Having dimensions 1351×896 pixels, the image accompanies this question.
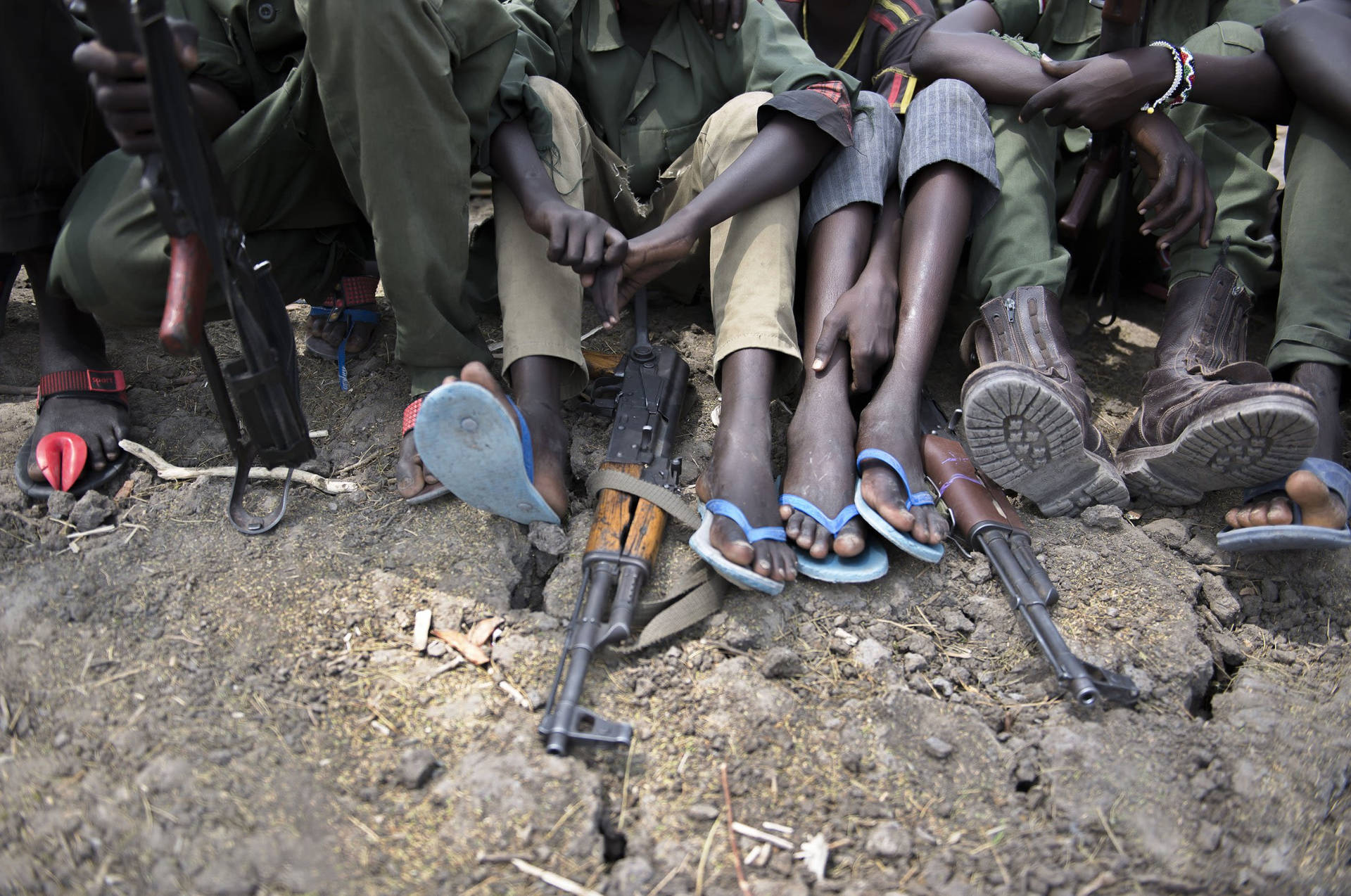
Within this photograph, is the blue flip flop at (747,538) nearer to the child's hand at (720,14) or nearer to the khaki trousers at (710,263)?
the khaki trousers at (710,263)

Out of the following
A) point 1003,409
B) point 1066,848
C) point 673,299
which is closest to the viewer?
point 1066,848

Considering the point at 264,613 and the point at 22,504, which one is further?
the point at 22,504

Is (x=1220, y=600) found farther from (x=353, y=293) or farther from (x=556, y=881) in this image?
(x=353, y=293)

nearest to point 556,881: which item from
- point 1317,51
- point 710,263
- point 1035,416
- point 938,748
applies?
point 938,748

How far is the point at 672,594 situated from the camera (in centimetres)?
189

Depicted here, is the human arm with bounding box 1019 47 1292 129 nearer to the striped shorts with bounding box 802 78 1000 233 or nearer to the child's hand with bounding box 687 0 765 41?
the striped shorts with bounding box 802 78 1000 233

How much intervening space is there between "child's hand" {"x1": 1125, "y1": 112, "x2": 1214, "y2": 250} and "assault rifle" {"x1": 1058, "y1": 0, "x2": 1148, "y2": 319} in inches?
9.4

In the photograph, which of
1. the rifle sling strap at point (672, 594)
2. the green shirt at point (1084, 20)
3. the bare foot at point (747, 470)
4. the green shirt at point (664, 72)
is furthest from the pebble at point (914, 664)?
the green shirt at point (1084, 20)

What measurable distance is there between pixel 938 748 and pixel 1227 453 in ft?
3.37

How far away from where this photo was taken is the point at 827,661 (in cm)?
185

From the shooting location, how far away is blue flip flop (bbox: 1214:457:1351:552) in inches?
75.5

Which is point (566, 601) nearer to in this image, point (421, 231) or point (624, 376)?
point (624, 376)

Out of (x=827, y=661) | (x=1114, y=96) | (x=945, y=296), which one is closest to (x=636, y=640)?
(x=827, y=661)

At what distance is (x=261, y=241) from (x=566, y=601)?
141 cm
